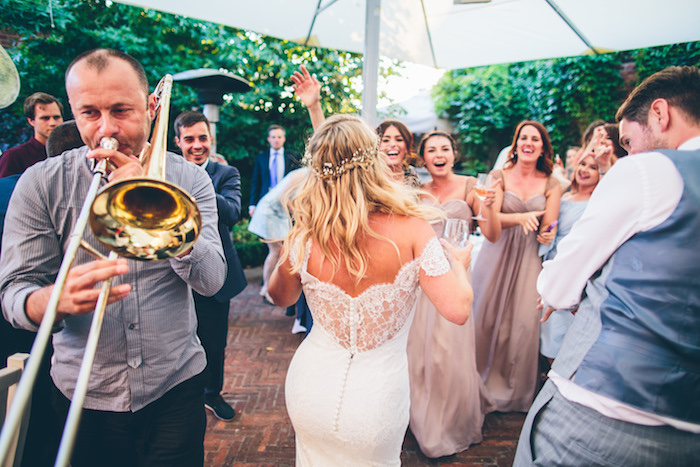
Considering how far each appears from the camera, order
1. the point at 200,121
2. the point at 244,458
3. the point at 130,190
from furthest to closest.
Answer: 1. the point at 200,121
2. the point at 244,458
3. the point at 130,190

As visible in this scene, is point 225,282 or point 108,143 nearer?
point 108,143

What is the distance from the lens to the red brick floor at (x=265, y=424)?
9.55 ft

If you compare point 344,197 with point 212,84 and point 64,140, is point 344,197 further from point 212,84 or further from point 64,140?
point 212,84

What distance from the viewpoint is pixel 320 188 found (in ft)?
5.98

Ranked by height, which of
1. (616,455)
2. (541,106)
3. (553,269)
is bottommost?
(616,455)

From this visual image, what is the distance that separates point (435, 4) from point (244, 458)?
450cm

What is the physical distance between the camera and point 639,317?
1304mm

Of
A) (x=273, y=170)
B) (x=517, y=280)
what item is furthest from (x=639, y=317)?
(x=273, y=170)

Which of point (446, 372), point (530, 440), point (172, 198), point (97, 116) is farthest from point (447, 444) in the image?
point (97, 116)

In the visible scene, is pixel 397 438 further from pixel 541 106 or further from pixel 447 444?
pixel 541 106

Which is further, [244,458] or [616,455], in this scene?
[244,458]

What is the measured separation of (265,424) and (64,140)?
2648mm

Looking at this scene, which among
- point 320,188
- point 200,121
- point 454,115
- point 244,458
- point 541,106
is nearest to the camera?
point 320,188

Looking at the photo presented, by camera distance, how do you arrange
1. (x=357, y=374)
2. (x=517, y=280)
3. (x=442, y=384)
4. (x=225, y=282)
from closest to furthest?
1. (x=357, y=374)
2. (x=442, y=384)
3. (x=225, y=282)
4. (x=517, y=280)
